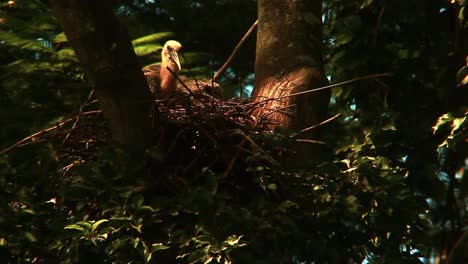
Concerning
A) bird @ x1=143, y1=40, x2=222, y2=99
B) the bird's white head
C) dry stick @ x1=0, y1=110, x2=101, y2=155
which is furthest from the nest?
the bird's white head

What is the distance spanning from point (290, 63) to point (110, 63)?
1314 millimetres

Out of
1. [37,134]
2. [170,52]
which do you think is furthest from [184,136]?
[170,52]

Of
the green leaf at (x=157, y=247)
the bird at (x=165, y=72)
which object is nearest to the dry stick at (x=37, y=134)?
the green leaf at (x=157, y=247)

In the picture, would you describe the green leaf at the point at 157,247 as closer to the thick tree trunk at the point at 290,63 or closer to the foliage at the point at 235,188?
the foliage at the point at 235,188

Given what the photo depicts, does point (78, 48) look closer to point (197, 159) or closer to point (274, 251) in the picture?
point (197, 159)

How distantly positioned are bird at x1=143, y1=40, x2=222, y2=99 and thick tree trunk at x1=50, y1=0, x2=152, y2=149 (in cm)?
105

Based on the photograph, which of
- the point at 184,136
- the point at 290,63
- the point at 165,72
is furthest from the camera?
the point at 165,72

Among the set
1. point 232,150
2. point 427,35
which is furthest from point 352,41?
point 427,35

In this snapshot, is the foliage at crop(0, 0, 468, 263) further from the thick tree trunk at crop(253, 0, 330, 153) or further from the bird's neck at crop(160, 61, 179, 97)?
the bird's neck at crop(160, 61, 179, 97)

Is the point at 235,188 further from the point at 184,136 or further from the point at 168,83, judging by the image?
the point at 168,83

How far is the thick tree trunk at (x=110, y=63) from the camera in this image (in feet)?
12.5

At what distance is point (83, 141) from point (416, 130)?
2.17 m

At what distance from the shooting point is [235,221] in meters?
3.75

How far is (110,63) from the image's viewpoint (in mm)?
3850
